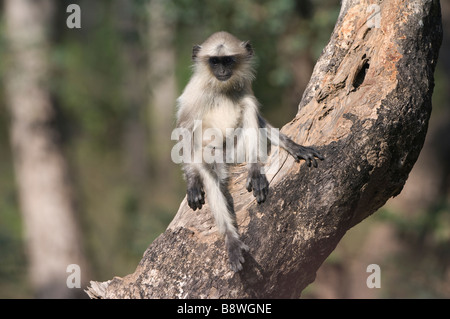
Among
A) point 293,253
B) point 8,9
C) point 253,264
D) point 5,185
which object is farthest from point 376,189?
point 5,185

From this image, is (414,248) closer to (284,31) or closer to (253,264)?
(284,31)

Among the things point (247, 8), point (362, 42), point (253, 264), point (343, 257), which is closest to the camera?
point (253, 264)

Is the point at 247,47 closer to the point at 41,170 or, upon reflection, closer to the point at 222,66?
the point at 222,66

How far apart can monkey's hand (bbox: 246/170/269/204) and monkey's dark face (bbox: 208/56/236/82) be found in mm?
1198

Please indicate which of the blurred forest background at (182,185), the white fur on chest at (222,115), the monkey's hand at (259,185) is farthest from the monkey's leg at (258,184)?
the blurred forest background at (182,185)

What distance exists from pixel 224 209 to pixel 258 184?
323 millimetres

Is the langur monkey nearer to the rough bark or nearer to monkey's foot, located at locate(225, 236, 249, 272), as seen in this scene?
the rough bark

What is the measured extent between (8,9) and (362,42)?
310 inches

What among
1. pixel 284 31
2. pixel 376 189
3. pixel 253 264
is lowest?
pixel 253 264

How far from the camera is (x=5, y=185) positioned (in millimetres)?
17422

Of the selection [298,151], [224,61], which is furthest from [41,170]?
[298,151]

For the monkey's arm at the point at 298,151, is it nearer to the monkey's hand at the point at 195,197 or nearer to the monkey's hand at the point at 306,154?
the monkey's hand at the point at 306,154

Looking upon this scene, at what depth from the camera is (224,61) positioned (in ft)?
16.5

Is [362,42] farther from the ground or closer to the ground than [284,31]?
closer to the ground
